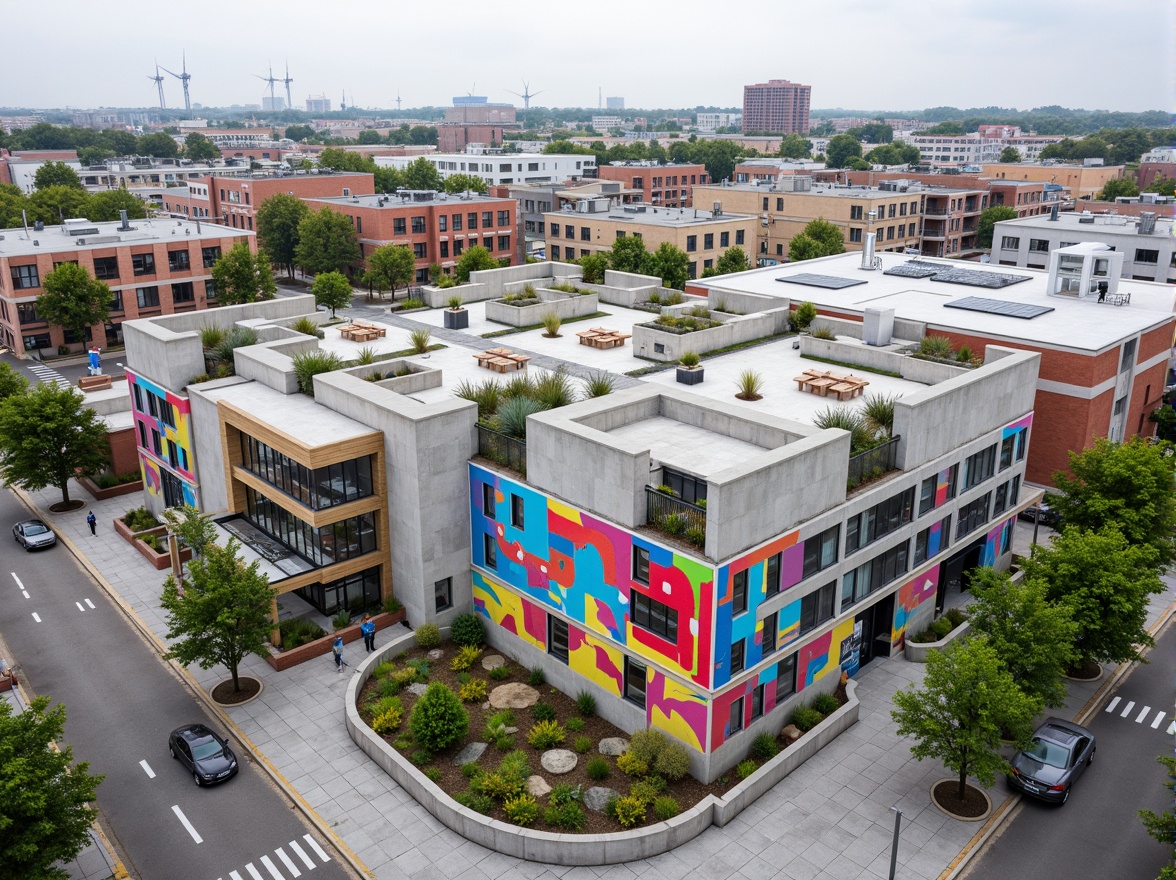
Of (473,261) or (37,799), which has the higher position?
(473,261)

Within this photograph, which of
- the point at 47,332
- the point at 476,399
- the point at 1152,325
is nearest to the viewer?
the point at 476,399

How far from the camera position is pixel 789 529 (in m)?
30.2

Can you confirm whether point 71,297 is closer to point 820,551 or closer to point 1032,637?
point 820,551

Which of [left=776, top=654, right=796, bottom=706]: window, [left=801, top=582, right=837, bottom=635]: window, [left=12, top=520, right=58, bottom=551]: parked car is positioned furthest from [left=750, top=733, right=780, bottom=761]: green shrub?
[left=12, top=520, right=58, bottom=551]: parked car

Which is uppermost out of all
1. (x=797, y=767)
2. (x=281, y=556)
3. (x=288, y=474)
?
(x=288, y=474)

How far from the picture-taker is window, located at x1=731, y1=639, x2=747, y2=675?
96.0 feet

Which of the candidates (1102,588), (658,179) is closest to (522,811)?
(1102,588)

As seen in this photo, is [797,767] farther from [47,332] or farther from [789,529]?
[47,332]

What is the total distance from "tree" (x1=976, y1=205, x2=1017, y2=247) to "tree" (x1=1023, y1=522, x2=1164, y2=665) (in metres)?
93.9

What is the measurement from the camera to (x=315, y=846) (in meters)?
28.0

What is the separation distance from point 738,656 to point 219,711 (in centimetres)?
2016

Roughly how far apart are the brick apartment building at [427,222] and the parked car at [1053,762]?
91727 mm

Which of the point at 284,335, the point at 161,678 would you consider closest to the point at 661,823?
the point at 161,678

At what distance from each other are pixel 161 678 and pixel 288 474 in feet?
32.0
